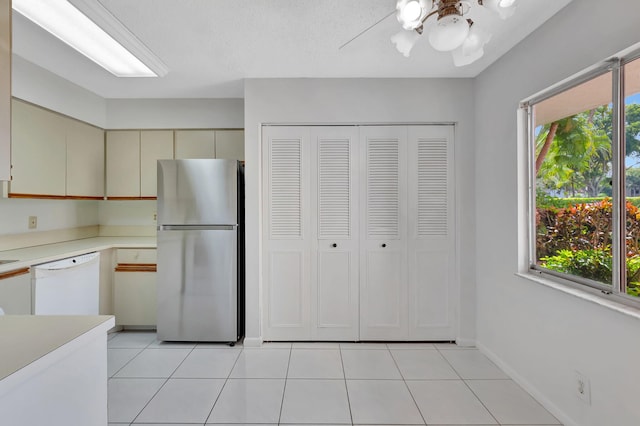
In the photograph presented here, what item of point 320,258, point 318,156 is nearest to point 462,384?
point 320,258

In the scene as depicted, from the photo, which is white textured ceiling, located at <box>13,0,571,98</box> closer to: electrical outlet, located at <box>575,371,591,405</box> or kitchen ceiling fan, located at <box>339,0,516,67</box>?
kitchen ceiling fan, located at <box>339,0,516,67</box>

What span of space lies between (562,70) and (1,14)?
8.61ft

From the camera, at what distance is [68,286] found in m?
2.80

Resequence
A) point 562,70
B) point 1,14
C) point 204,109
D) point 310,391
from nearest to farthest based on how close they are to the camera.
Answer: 1. point 1,14
2. point 562,70
3. point 310,391
4. point 204,109

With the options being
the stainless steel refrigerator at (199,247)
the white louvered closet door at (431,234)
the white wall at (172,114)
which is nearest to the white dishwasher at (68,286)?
the stainless steel refrigerator at (199,247)

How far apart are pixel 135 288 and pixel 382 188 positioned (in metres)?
2.61

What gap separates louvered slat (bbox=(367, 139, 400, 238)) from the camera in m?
3.11

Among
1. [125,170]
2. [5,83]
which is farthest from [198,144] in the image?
[5,83]

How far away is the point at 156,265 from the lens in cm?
334

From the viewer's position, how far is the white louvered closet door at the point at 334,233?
3117mm

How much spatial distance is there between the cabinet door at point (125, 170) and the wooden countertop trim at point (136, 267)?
0.75 meters

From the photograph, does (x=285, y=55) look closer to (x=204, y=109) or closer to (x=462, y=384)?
(x=204, y=109)

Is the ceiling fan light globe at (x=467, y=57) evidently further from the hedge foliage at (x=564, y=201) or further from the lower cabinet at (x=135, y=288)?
the lower cabinet at (x=135, y=288)

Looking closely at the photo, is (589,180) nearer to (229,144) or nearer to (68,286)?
(229,144)
